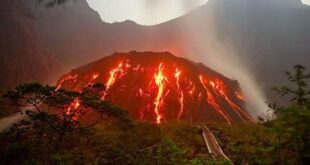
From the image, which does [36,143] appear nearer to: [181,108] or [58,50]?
[181,108]

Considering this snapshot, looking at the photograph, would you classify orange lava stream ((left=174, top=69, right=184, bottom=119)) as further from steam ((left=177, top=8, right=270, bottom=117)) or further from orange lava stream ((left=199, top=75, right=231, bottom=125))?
steam ((left=177, top=8, right=270, bottom=117))

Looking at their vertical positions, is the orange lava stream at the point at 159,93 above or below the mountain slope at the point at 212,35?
below

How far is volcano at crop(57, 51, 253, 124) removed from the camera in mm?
42350

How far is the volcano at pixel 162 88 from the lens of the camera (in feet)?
139

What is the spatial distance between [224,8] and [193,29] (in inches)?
549

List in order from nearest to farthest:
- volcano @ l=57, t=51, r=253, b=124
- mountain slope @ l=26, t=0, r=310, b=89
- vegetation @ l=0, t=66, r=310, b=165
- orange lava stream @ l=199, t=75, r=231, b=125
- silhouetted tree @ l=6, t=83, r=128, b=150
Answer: vegetation @ l=0, t=66, r=310, b=165 → silhouetted tree @ l=6, t=83, r=128, b=150 → volcano @ l=57, t=51, r=253, b=124 → orange lava stream @ l=199, t=75, r=231, b=125 → mountain slope @ l=26, t=0, r=310, b=89

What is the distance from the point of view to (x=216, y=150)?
18.0 meters

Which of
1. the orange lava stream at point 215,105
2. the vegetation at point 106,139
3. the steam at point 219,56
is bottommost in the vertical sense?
the vegetation at point 106,139

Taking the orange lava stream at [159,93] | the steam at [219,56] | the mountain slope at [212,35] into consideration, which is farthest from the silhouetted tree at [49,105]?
the mountain slope at [212,35]

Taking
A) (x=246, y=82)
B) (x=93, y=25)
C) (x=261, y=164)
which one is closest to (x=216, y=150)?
(x=261, y=164)

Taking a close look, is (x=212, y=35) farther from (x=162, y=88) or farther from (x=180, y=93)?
(x=180, y=93)

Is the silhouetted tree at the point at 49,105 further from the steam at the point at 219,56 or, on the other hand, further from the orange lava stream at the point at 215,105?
the steam at the point at 219,56

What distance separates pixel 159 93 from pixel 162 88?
1597 mm

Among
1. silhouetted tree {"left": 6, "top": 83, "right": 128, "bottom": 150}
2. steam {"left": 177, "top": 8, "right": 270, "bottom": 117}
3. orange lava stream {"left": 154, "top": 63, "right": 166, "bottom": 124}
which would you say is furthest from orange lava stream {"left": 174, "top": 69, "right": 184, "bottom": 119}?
steam {"left": 177, "top": 8, "right": 270, "bottom": 117}
